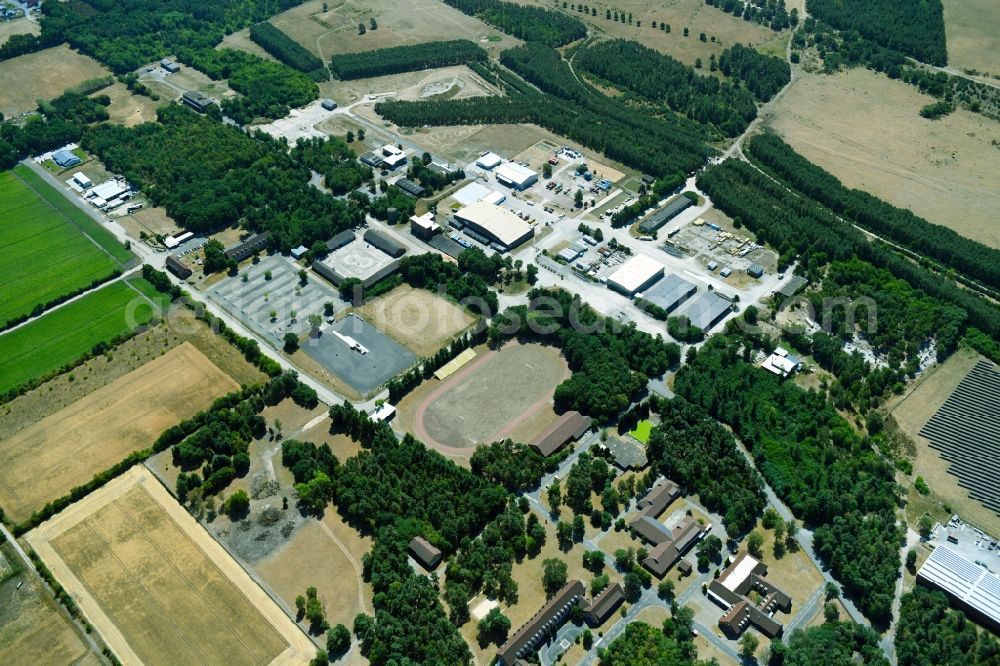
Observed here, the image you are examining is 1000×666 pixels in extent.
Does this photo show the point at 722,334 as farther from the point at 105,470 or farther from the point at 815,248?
the point at 105,470

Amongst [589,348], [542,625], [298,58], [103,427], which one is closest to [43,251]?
[103,427]

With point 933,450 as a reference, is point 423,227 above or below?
below

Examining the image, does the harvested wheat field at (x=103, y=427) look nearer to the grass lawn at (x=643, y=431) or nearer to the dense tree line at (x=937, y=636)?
the grass lawn at (x=643, y=431)

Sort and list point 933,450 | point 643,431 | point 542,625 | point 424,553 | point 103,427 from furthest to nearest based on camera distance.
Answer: point 103,427, point 643,431, point 933,450, point 424,553, point 542,625

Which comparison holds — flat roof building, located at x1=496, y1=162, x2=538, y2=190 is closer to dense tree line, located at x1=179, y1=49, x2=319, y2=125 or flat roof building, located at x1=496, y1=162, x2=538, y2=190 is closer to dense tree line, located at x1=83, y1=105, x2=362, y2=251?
dense tree line, located at x1=83, y1=105, x2=362, y2=251

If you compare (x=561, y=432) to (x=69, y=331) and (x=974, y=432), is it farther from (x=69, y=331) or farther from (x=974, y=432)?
(x=69, y=331)

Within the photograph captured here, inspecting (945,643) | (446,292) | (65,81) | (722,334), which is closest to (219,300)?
(446,292)

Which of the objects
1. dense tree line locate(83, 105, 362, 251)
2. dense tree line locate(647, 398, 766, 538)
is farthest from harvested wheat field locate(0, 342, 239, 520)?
dense tree line locate(647, 398, 766, 538)

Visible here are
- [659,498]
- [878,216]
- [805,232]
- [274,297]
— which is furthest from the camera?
[878,216]

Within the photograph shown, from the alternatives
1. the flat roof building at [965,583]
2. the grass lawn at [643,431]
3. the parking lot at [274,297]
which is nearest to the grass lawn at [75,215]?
the parking lot at [274,297]
